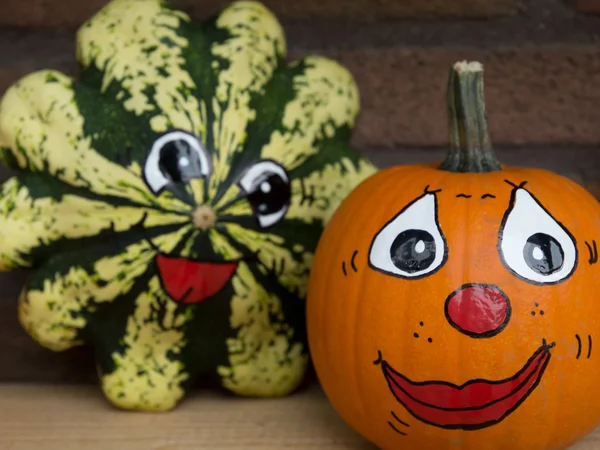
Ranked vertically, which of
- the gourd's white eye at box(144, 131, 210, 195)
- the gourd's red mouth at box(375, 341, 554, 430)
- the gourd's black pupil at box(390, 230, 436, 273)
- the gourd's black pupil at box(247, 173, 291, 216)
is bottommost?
the gourd's red mouth at box(375, 341, 554, 430)

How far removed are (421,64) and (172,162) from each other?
392 millimetres

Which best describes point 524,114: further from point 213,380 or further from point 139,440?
point 139,440

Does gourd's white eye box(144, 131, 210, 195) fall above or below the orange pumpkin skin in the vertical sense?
above

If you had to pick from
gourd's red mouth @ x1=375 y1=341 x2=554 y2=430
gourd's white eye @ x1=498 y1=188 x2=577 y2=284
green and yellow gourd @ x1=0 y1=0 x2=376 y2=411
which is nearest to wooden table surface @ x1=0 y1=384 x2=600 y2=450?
green and yellow gourd @ x1=0 y1=0 x2=376 y2=411

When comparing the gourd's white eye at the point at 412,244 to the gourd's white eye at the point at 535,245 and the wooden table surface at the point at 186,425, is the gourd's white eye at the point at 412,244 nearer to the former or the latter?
the gourd's white eye at the point at 535,245

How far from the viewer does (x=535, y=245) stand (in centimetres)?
67

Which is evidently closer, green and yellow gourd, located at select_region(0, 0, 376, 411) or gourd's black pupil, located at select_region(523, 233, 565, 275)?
gourd's black pupil, located at select_region(523, 233, 565, 275)

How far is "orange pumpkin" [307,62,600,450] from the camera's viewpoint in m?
0.66

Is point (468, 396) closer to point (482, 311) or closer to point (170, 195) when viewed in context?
point (482, 311)

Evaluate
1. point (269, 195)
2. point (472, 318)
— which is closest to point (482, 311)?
point (472, 318)

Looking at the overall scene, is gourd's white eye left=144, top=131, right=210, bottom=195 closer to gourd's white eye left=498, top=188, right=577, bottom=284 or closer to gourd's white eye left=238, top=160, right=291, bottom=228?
gourd's white eye left=238, top=160, right=291, bottom=228

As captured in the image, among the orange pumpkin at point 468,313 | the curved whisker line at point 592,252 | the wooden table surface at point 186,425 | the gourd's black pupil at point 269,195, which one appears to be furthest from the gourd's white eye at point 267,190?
the curved whisker line at point 592,252

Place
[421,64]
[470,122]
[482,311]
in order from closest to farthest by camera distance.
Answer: [482,311]
[470,122]
[421,64]

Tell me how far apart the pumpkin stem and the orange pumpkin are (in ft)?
0.03
